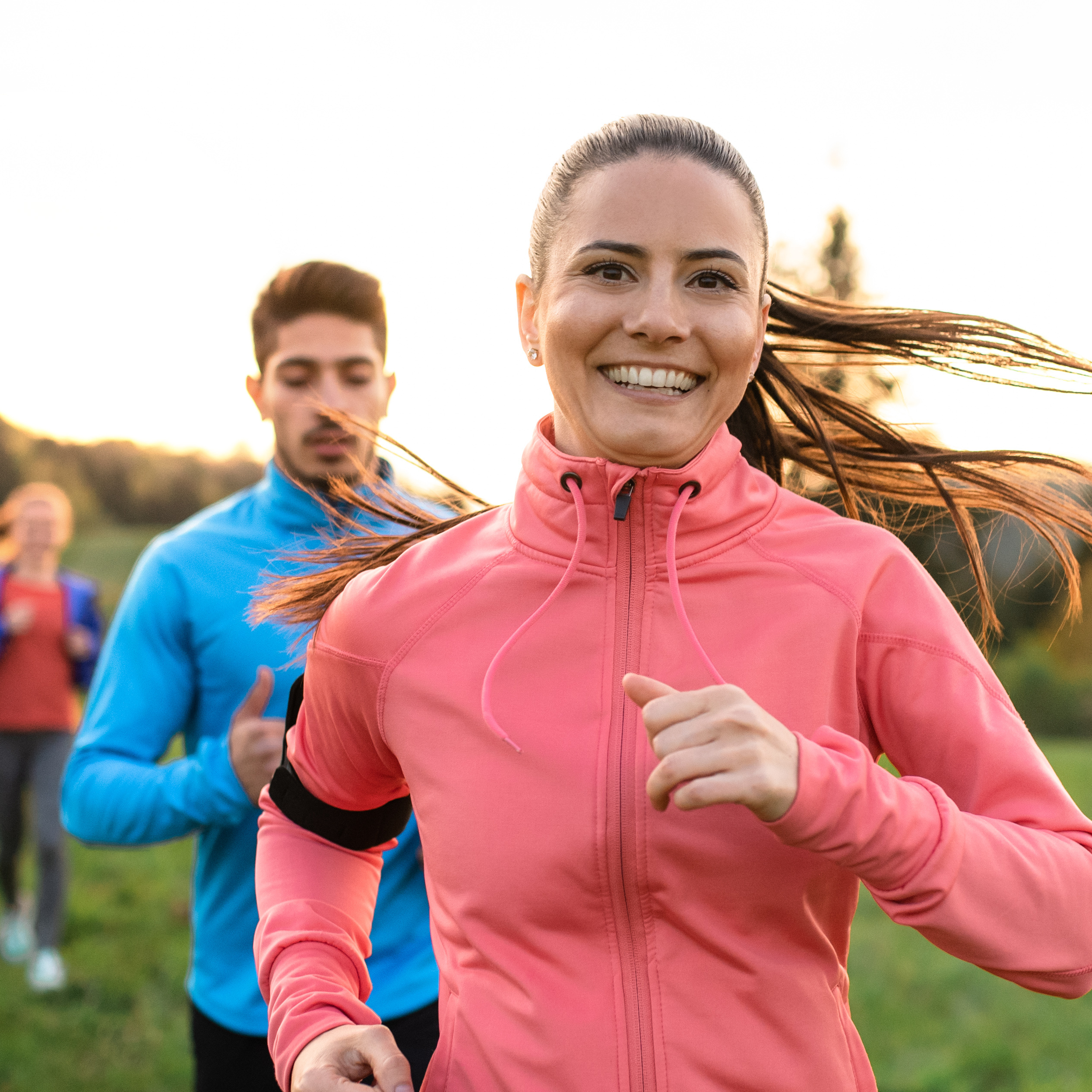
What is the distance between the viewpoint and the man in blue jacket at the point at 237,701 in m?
2.58

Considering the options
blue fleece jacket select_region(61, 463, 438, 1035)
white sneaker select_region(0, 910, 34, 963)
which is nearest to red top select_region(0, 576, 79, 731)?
white sneaker select_region(0, 910, 34, 963)

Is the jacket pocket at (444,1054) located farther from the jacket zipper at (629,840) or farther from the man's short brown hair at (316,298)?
the man's short brown hair at (316,298)

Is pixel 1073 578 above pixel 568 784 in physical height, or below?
above

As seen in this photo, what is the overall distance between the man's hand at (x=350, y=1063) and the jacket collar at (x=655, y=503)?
0.70m

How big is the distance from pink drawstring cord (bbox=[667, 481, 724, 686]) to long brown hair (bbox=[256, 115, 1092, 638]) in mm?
464

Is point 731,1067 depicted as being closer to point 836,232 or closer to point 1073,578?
point 1073,578

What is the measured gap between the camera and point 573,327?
5.39 ft

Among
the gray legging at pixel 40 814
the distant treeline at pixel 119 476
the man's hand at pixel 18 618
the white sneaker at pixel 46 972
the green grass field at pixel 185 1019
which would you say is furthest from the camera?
the distant treeline at pixel 119 476

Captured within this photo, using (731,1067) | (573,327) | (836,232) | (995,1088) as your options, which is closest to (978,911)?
(731,1067)

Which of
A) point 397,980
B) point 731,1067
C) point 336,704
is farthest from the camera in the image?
point 397,980

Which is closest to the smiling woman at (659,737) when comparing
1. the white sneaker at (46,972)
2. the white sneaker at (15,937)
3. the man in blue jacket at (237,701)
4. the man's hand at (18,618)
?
the man in blue jacket at (237,701)

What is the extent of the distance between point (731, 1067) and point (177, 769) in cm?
158

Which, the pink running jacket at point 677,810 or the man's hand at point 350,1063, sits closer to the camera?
the pink running jacket at point 677,810

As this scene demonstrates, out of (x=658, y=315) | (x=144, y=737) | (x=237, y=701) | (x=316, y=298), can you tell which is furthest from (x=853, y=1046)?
(x=316, y=298)
